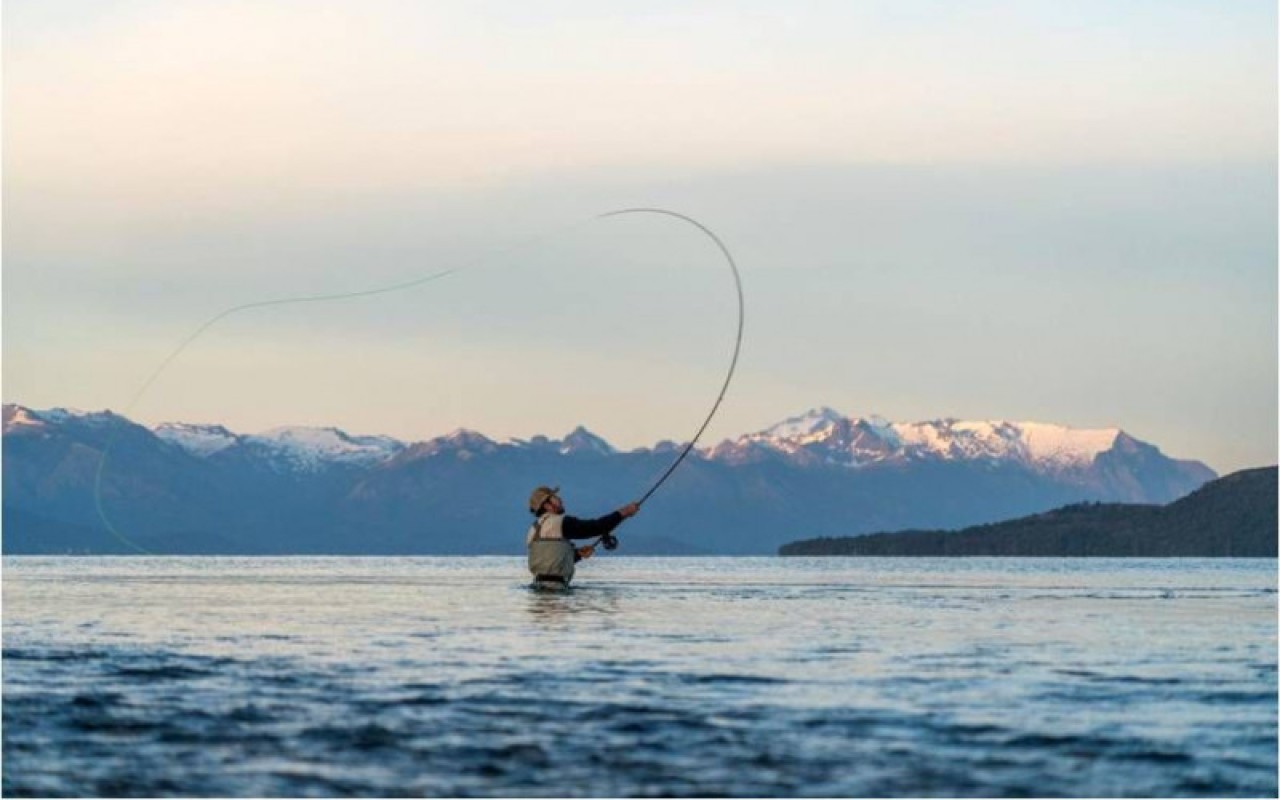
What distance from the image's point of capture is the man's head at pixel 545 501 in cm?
5331

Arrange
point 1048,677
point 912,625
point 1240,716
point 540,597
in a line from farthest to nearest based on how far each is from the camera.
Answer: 1. point 540,597
2. point 912,625
3. point 1048,677
4. point 1240,716

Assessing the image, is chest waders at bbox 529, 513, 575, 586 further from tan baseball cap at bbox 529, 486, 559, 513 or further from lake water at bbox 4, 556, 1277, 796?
lake water at bbox 4, 556, 1277, 796

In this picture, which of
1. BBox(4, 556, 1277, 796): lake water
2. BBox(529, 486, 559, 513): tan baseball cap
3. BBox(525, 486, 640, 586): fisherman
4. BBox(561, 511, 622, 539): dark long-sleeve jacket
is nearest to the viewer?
BBox(4, 556, 1277, 796): lake water

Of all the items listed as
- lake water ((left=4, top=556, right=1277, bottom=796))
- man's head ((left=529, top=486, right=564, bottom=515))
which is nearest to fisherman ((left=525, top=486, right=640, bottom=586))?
man's head ((left=529, top=486, right=564, bottom=515))

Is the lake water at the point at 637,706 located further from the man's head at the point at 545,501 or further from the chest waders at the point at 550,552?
A: the chest waders at the point at 550,552

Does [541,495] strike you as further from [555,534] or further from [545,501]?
[555,534]

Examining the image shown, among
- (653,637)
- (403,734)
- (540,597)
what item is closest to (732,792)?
(403,734)

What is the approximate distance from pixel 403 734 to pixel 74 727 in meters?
3.60

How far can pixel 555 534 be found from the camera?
55.3 meters

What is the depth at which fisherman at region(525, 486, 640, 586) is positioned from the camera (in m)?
52.4

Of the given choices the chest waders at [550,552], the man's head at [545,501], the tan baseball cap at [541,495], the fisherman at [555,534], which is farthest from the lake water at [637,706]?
the chest waders at [550,552]

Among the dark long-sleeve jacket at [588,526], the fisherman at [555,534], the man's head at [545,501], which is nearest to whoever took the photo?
the dark long-sleeve jacket at [588,526]

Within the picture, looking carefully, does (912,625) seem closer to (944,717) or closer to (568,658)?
(568,658)

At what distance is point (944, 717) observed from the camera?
26.8 m
